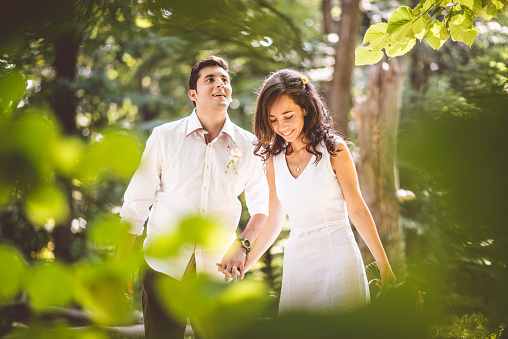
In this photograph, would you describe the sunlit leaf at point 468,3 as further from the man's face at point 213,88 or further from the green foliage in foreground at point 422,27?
the man's face at point 213,88

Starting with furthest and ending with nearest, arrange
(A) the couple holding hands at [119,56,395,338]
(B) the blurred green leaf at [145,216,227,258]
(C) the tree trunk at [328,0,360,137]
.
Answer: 1. (C) the tree trunk at [328,0,360,137]
2. (A) the couple holding hands at [119,56,395,338]
3. (B) the blurred green leaf at [145,216,227,258]

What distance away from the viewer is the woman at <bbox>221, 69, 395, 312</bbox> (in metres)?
2.36

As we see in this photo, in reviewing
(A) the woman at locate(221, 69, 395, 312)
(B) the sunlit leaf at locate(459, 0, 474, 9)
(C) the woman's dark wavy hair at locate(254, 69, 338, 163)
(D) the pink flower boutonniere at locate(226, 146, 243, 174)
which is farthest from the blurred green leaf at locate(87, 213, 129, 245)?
(D) the pink flower boutonniere at locate(226, 146, 243, 174)

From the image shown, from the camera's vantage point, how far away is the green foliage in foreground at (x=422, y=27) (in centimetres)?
137

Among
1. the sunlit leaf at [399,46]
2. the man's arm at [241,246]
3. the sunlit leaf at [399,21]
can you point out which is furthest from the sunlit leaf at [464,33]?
the man's arm at [241,246]

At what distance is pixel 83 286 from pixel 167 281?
0.06 m

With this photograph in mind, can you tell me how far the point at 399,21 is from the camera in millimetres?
1346

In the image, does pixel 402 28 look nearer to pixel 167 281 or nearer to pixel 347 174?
pixel 347 174

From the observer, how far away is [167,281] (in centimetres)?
28

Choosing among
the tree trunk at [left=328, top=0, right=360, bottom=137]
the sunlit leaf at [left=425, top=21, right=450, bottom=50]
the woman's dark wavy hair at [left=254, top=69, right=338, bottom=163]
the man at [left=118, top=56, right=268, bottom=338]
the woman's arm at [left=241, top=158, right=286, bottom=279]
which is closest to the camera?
the sunlit leaf at [left=425, top=21, right=450, bottom=50]

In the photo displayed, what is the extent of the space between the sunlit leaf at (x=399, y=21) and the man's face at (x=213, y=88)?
153 centimetres

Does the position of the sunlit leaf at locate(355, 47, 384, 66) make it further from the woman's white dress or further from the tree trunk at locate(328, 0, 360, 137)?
the tree trunk at locate(328, 0, 360, 137)

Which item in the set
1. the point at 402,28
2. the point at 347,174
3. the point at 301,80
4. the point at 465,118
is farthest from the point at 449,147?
the point at 301,80

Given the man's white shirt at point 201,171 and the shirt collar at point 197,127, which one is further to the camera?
the shirt collar at point 197,127
